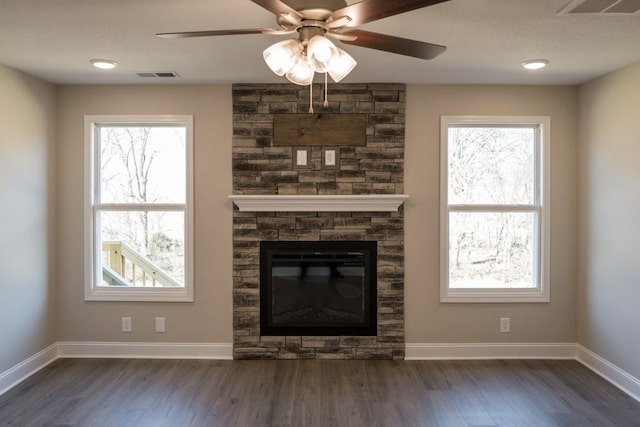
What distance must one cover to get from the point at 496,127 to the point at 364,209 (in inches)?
55.8

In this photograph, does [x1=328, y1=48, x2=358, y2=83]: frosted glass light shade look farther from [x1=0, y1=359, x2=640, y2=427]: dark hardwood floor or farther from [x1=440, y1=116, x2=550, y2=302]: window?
[x1=440, y1=116, x2=550, y2=302]: window

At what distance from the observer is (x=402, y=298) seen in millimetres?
3824

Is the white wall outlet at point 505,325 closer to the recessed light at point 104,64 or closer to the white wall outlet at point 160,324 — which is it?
the white wall outlet at point 160,324

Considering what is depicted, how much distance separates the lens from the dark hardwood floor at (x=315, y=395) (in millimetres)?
2799

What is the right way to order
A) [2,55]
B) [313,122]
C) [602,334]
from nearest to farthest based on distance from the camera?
[2,55]
[602,334]
[313,122]

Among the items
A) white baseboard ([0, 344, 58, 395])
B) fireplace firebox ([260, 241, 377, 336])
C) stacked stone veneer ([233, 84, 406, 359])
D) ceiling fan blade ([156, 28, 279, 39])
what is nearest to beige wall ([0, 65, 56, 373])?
white baseboard ([0, 344, 58, 395])

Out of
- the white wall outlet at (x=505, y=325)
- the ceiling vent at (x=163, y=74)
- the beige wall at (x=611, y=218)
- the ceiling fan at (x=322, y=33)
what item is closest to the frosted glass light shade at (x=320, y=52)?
the ceiling fan at (x=322, y=33)

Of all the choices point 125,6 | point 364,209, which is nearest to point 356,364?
point 364,209

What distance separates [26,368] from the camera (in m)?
3.45

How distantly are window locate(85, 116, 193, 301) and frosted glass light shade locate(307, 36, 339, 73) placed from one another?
247 centimetres

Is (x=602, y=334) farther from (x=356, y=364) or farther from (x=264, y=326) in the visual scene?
(x=264, y=326)

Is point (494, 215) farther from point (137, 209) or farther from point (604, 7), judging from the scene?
point (137, 209)

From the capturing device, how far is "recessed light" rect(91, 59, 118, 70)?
3.14m

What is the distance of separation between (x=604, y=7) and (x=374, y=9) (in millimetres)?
1436
